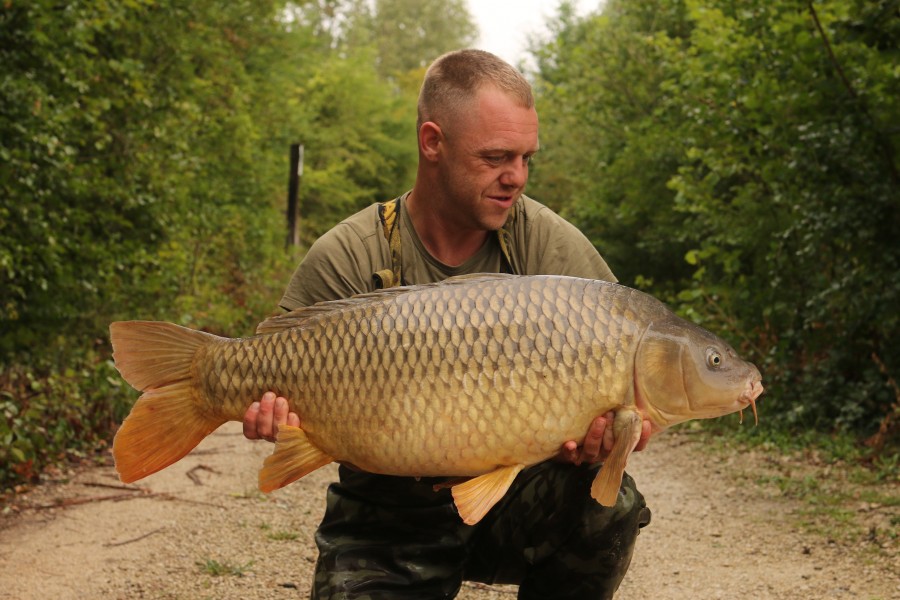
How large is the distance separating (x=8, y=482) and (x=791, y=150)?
4.27 m

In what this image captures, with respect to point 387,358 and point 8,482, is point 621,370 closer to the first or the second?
point 387,358

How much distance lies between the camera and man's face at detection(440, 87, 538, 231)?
2305mm

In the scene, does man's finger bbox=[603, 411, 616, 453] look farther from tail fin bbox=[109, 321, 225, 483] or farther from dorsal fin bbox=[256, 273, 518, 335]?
tail fin bbox=[109, 321, 225, 483]

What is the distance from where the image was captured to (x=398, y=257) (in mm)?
2453

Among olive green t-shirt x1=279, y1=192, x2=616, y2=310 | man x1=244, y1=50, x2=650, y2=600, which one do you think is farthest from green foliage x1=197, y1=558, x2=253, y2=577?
olive green t-shirt x1=279, y1=192, x2=616, y2=310

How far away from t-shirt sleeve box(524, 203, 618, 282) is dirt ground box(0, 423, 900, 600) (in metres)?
1.30

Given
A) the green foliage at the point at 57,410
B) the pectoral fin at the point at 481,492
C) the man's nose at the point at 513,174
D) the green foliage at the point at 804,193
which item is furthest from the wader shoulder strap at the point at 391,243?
A: the green foliage at the point at 804,193

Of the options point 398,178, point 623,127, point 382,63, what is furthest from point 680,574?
point 382,63

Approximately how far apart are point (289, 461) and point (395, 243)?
0.63 metres

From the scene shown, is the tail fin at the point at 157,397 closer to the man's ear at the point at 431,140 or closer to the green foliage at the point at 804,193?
the man's ear at the point at 431,140

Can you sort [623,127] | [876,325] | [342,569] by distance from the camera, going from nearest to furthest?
[342,569], [876,325], [623,127]

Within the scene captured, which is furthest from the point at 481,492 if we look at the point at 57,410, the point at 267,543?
the point at 57,410

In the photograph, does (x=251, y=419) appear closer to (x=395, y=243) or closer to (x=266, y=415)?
(x=266, y=415)

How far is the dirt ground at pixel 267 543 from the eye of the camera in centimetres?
331
